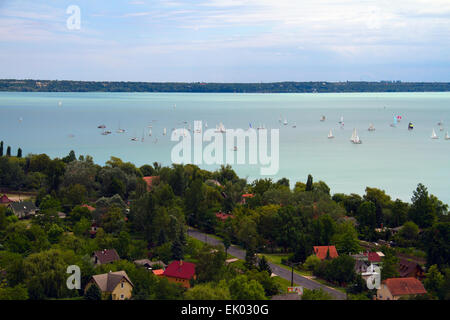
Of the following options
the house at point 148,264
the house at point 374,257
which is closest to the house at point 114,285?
the house at point 148,264

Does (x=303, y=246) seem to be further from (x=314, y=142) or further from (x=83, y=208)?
(x=314, y=142)

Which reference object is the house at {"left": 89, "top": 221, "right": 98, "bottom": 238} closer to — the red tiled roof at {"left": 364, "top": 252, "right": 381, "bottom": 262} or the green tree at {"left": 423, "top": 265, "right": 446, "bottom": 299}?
the red tiled roof at {"left": 364, "top": 252, "right": 381, "bottom": 262}

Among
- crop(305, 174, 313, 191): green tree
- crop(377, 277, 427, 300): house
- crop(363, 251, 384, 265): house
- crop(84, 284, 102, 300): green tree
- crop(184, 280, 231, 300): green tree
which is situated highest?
crop(305, 174, 313, 191): green tree

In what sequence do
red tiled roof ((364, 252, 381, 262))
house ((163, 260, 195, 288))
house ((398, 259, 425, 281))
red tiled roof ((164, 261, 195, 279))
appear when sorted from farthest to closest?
red tiled roof ((364, 252, 381, 262)) → house ((398, 259, 425, 281)) → red tiled roof ((164, 261, 195, 279)) → house ((163, 260, 195, 288))

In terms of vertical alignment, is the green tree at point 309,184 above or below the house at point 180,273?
above

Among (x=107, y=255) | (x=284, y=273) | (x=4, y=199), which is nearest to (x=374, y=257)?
(x=284, y=273)

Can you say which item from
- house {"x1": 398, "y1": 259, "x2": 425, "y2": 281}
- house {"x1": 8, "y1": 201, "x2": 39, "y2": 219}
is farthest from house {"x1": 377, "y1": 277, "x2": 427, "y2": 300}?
house {"x1": 8, "y1": 201, "x2": 39, "y2": 219}

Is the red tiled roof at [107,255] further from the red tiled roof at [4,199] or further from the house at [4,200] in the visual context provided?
the red tiled roof at [4,199]
